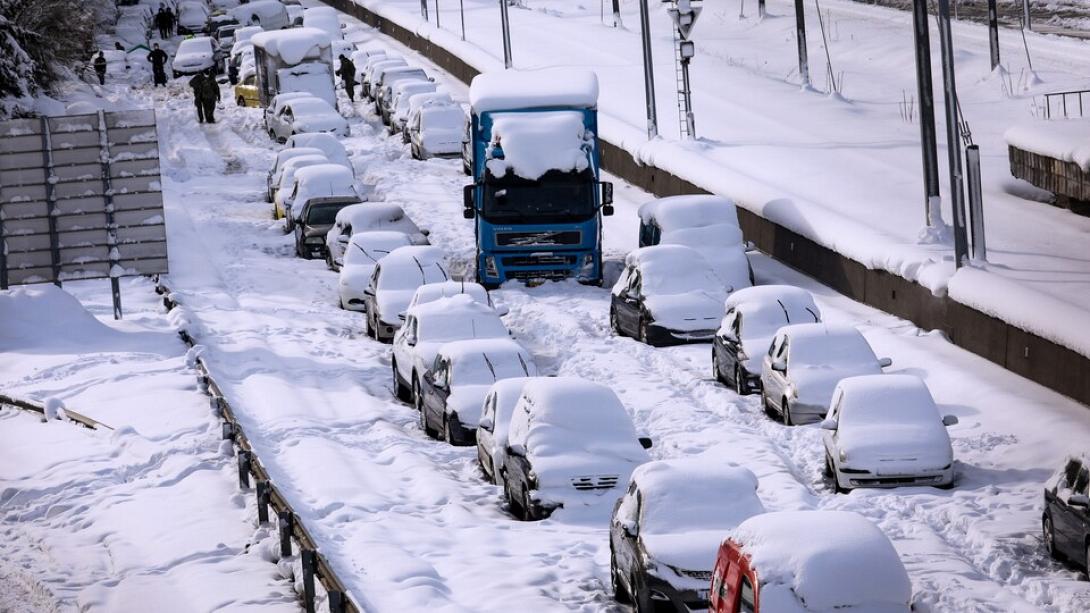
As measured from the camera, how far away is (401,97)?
54.5 metres

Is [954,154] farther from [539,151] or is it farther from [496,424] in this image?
[496,424]

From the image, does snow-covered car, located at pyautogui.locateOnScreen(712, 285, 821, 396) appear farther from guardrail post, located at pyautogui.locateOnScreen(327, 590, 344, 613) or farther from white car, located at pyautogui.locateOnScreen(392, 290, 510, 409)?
guardrail post, located at pyautogui.locateOnScreen(327, 590, 344, 613)

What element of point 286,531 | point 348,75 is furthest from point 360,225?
point 348,75

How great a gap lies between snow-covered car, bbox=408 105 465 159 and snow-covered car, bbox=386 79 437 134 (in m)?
3.08

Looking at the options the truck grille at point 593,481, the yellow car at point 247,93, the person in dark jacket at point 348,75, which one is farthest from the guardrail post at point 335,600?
the person in dark jacket at point 348,75

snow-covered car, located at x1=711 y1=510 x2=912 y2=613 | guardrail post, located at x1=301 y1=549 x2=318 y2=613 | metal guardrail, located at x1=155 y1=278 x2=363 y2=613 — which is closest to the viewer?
snow-covered car, located at x1=711 y1=510 x2=912 y2=613

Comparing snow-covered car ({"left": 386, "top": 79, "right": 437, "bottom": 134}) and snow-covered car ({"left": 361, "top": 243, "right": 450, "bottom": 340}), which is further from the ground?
snow-covered car ({"left": 386, "top": 79, "right": 437, "bottom": 134})

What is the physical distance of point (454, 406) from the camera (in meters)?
22.9

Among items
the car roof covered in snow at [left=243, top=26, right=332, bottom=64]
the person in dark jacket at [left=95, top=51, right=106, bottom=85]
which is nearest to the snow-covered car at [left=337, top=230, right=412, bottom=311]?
the car roof covered in snow at [left=243, top=26, right=332, bottom=64]

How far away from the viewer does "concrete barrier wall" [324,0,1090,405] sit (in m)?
23.7

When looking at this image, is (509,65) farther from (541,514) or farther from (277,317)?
(541,514)

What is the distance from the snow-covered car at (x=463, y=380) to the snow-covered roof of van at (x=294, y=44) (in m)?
35.3

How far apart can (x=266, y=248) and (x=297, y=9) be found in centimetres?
4717

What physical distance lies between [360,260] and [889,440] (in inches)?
610
